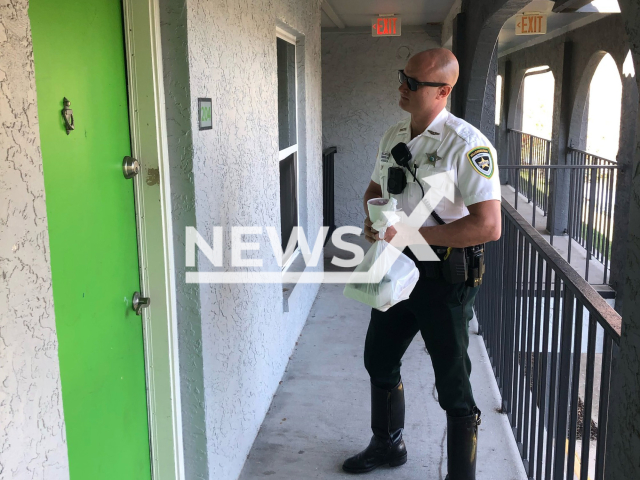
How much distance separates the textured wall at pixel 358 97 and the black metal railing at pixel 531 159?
2.71 meters

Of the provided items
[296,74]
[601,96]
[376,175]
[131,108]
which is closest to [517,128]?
[601,96]

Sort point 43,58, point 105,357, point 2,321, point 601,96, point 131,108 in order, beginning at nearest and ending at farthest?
point 2,321 → point 43,58 → point 105,357 → point 131,108 → point 601,96

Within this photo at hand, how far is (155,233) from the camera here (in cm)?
198

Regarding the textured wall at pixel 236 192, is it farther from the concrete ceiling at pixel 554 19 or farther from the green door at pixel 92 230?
the concrete ceiling at pixel 554 19

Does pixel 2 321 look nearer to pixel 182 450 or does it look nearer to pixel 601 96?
pixel 182 450

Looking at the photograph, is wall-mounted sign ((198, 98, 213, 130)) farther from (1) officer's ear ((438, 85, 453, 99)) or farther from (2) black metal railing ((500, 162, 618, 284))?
(2) black metal railing ((500, 162, 618, 284))

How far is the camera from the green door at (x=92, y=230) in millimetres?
1399

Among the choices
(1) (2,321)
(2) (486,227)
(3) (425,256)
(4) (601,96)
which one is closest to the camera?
(1) (2,321)

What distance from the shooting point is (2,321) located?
1065 mm

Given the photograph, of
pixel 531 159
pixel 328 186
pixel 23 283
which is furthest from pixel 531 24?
pixel 23 283

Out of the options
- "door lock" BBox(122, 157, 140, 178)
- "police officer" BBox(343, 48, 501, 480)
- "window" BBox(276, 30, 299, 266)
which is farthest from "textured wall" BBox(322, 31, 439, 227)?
"door lock" BBox(122, 157, 140, 178)

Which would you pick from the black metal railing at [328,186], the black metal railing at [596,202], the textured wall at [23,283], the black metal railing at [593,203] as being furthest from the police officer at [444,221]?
the black metal railing at [328,186]

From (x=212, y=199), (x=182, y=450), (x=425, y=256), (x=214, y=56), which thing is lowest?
(x=182, y=450)

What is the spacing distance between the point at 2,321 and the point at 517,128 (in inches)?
578
